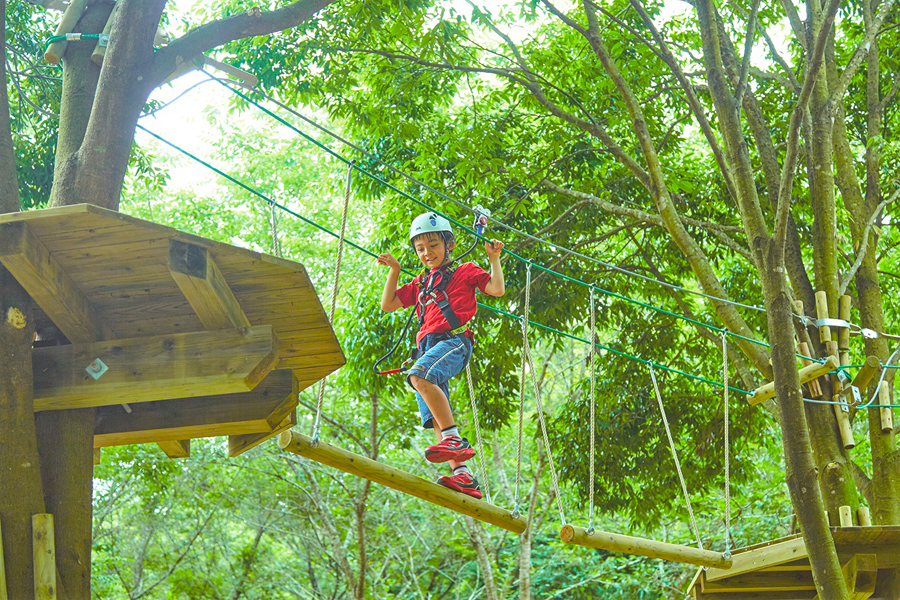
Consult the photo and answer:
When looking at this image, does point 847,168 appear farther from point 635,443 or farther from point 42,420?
point 42,420

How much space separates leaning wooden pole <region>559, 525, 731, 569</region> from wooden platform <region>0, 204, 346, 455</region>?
1.24 m

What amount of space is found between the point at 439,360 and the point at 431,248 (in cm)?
47

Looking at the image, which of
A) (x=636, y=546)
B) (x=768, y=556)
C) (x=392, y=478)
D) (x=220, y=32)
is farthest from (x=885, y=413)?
(x=220, y=32)

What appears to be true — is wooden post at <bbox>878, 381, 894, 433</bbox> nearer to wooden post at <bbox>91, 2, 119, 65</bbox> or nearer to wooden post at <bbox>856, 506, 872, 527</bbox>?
wooden post at <bbox>856, 506, 872, 527</bbox>

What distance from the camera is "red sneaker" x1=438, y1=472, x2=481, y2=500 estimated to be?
315 centimetres

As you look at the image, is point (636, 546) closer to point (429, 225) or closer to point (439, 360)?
Result: point (439, 360)

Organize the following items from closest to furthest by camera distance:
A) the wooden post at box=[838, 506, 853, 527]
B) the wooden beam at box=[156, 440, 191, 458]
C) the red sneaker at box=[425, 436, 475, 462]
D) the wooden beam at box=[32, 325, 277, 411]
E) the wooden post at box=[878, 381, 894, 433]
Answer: the wooden beam at box=[32, 325, 277, 411] → the red sneaker at box=[425, 436, 475, 462] → the wooden beam at box=[156, 440, 191, 458] → the wooden post at box=[838, 506, 853, 527] → the wooden post at box=[878, 381, 894, 433]

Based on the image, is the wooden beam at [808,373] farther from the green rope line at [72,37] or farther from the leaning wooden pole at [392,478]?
the green rope line at [72,37]

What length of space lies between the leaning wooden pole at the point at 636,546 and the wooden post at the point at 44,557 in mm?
1753

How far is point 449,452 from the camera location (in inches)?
122

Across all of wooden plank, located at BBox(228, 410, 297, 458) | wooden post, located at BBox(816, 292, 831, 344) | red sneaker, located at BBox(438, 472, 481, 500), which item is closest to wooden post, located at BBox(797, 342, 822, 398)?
wooden post, located at BBox(816, 292, 831, 344)

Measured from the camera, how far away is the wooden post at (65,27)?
10.1 feet

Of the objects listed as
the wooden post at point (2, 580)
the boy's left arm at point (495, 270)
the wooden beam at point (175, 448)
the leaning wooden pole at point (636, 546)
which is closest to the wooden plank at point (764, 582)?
the leaning wooden pole at point (636, 546)

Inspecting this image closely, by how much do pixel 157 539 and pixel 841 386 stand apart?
32.1 ft
